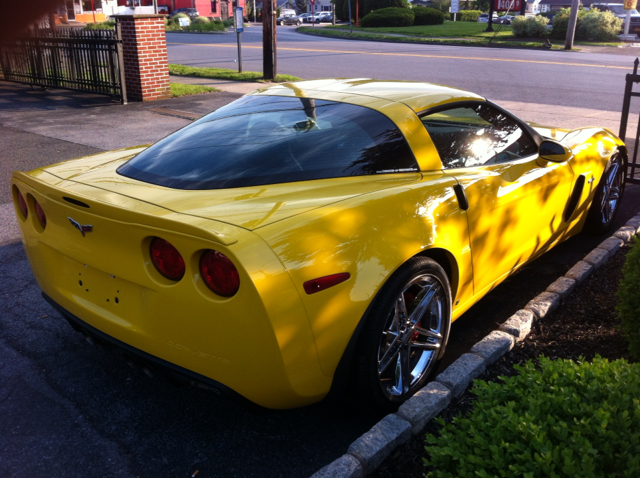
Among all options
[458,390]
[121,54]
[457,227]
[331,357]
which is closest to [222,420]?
[331,357]

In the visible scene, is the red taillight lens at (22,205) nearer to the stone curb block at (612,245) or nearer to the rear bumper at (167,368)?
the rear bumper at (167,368)

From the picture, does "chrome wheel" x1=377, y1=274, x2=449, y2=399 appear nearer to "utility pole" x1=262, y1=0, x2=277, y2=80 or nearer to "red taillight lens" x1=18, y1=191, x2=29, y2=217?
"red taillight lens" x1=18, y1=191, x2=29, y2=217

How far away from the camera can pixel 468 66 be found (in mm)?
19516

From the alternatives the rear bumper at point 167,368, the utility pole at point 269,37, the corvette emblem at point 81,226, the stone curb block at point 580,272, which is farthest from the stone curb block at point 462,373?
the utility pole at point 269,37

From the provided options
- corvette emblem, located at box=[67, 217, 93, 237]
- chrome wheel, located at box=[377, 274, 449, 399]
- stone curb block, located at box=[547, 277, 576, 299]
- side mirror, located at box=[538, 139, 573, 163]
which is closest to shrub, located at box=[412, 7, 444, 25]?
side mirror, located at box=[538, 139, 573, 163]

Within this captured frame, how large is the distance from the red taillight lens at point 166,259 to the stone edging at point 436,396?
0.94 metres

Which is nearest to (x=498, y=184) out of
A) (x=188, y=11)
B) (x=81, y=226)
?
(x=81, y=226)

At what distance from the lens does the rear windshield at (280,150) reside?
289 centimetres

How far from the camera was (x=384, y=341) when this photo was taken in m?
2.79

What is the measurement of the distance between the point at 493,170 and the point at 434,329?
1.04 meters

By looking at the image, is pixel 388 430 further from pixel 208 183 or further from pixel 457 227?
pixel 208 183

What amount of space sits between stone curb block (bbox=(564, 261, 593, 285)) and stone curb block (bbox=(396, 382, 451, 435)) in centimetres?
180

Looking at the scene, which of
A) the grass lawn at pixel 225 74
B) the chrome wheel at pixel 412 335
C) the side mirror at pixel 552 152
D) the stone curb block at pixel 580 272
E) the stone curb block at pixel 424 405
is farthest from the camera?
the grass lawn at pixel 225 74

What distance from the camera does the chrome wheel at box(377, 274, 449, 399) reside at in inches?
110
